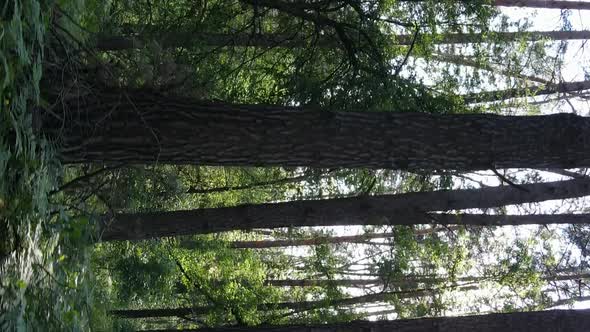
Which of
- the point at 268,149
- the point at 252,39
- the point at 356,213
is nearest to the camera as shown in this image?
the point at 268,149

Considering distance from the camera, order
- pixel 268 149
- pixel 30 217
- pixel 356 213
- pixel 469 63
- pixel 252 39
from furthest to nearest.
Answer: pixel 469 63
pixel 252 39
pixel 356 213
pixel 268 149
pixel 30 217

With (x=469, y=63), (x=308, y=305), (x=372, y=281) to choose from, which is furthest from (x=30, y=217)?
(x=372, y=281)

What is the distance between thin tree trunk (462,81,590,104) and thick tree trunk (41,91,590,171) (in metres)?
3.55

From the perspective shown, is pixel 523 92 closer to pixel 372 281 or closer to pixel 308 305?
pixel 308 305

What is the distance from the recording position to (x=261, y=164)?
533cm

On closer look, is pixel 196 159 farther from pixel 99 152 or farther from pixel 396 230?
pixel 396 230

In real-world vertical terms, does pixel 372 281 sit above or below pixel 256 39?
below

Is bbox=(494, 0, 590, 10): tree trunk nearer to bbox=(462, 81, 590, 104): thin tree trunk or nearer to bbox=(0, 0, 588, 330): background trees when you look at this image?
bbox=(0, 0, 588, 330): background trees

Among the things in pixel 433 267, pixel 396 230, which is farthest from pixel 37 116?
pixel 433 267

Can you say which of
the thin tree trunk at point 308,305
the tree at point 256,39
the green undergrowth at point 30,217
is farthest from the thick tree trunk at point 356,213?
the thin tree trunk at point 308,305

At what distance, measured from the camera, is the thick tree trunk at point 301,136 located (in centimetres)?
479

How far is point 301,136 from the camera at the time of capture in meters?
5.23

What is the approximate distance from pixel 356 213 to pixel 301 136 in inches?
90.8

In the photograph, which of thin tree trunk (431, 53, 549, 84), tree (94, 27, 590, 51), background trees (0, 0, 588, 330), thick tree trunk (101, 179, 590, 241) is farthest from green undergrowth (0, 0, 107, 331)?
thin tree trunk (431, 53, 549, 84)
